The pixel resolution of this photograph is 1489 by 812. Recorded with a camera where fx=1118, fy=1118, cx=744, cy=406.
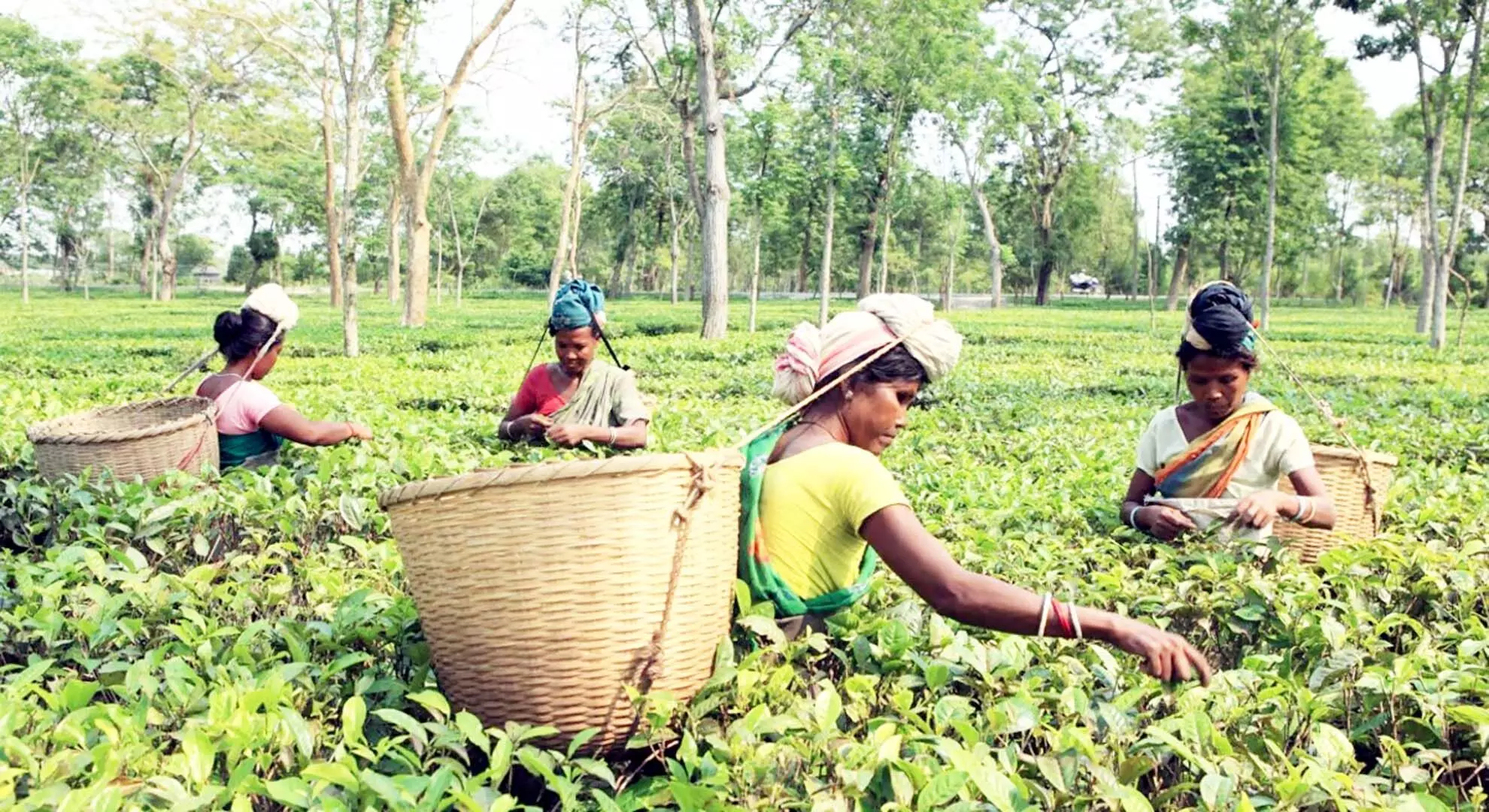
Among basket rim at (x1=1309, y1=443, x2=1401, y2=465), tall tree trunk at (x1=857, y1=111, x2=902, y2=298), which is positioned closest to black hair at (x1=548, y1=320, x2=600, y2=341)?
basket rim at (x1=1309, y1=443, x2=1401, y2=465)

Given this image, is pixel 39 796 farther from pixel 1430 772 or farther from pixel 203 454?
pixel 203 454

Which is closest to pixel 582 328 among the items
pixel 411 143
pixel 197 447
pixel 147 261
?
pixel 197 447

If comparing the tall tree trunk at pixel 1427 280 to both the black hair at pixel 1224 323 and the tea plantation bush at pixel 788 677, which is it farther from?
the black hair at pixel 1224 323

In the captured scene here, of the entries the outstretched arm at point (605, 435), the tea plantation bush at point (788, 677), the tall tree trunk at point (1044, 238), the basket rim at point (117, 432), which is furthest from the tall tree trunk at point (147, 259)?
the tea plantation bush at point (788, 677)

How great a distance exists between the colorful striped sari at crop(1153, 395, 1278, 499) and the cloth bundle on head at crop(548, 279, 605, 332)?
2.57 meters

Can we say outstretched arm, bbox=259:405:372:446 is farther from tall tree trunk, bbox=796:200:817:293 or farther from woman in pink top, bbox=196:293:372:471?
tall tree trunk, bbox=796:200:817:293

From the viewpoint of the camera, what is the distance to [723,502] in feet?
7.00

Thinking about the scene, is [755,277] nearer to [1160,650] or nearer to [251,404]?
[251,404]

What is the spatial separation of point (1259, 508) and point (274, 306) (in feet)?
12.8

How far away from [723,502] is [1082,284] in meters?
79.6

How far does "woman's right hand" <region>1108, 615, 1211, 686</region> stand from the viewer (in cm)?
204

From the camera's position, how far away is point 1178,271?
43.6 metres

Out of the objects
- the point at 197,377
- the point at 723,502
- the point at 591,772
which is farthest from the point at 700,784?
the point at 197,377

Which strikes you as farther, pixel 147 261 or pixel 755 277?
pixel 147 261
